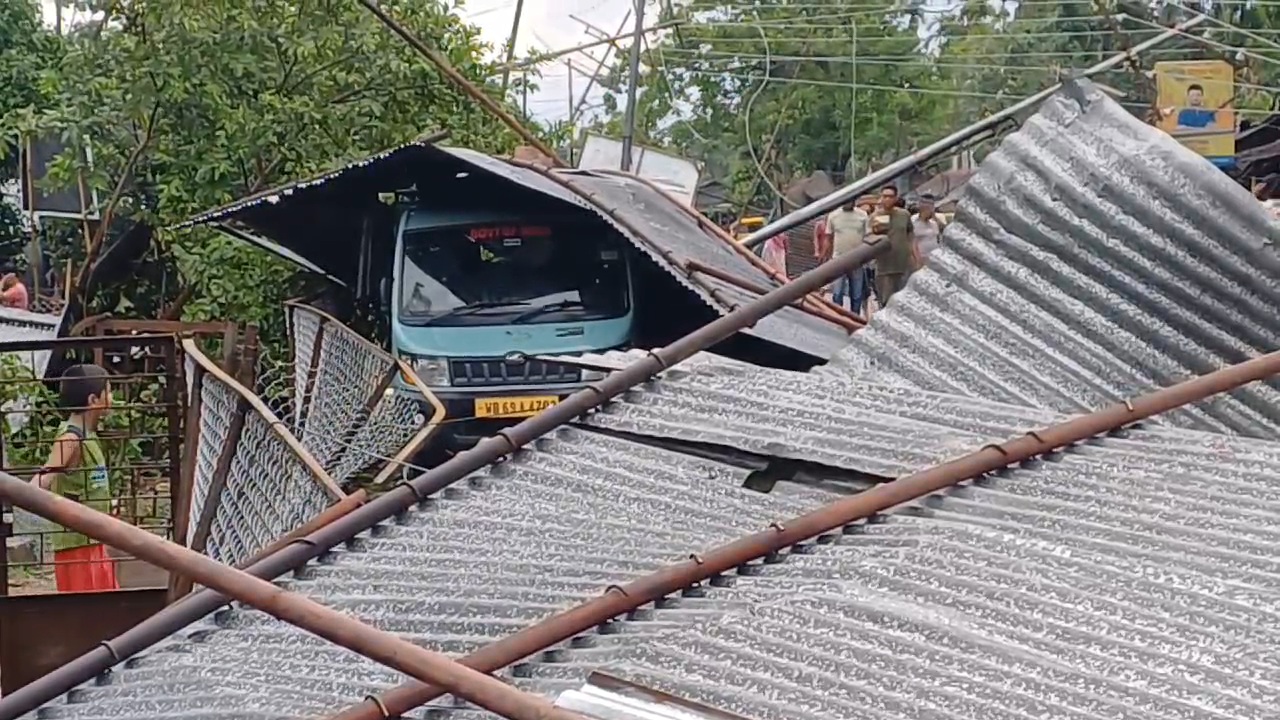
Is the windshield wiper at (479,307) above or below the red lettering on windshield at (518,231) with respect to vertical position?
below

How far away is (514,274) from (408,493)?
576cm

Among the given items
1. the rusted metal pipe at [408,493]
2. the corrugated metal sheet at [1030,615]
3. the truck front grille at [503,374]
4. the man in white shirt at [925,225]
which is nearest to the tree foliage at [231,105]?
the truck front grille at [503,374]

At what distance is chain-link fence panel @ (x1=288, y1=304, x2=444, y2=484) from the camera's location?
414cm

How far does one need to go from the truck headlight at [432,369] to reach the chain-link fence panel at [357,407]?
1240mm

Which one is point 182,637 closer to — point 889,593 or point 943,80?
point 889,593

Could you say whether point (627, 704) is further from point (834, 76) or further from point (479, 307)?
point (834, 76)

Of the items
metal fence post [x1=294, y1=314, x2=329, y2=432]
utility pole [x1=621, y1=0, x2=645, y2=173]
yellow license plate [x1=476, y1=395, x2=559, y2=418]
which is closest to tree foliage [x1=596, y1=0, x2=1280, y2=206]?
utility pole [x1=621, y1=0, x2=645, y2=173]

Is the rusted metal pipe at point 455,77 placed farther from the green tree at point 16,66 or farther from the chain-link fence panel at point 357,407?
the green tree at point 16,66

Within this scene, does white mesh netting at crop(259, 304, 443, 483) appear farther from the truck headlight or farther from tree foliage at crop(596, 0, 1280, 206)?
tree foliage at crop(596, 0, 1280, 206)

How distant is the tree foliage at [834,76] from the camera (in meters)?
26.8

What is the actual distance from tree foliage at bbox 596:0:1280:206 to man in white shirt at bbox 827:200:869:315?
13.2 meters

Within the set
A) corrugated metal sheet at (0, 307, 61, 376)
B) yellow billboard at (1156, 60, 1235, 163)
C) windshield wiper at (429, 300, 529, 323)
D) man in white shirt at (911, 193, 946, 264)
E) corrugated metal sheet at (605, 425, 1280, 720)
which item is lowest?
corrugated metal sheet at (0, 307, 61, 376)

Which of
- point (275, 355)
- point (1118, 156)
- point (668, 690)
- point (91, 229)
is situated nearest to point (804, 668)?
point (668, 690)

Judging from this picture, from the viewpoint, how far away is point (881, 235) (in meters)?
5.58
